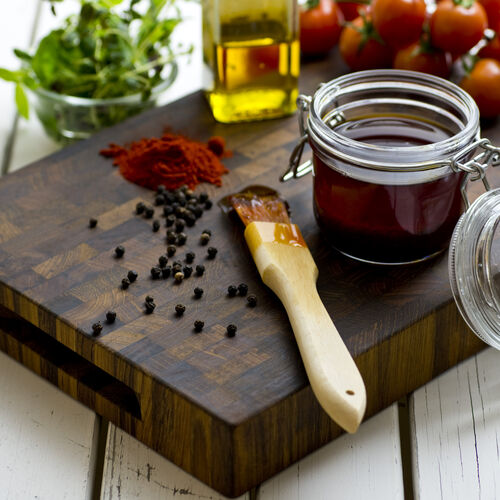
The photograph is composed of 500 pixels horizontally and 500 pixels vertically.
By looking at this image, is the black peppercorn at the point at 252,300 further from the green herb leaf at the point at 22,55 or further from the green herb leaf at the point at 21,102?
the green herb leaf at the point at 22,55

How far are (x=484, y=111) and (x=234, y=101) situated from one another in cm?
45

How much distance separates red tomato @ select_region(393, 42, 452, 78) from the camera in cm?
177

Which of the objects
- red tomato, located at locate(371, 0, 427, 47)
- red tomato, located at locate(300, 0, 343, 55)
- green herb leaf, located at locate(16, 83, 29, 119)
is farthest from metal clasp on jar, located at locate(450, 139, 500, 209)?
green herb leaf, located at locate(16, 83, 29, 119)

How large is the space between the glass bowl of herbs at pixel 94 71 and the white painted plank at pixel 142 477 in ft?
2.50

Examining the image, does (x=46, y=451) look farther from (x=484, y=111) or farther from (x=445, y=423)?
(x=484, y=111)

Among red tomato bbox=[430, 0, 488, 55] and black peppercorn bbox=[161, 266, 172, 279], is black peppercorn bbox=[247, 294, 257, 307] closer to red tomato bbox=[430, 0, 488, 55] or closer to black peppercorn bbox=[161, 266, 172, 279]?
black peppercorn bbox=[161, 266, 172, 279]

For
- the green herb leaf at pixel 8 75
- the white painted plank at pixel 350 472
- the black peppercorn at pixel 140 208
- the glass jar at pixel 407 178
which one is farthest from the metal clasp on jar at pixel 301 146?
the green herb leaf at pixel 8 75

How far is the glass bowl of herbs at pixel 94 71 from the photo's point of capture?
A: 5.93 feet

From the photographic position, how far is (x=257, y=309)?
1.29m

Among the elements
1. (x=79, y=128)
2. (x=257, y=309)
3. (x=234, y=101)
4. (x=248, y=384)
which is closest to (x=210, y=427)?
(x=248, y=384)

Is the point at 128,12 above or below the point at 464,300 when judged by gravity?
above

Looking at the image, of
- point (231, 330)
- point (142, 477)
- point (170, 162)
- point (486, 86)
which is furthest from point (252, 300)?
point (486, 86)

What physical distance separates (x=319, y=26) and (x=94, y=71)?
0.46 metres

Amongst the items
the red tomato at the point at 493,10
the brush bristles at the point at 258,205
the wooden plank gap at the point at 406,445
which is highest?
the red tomato at the point at 493,10
